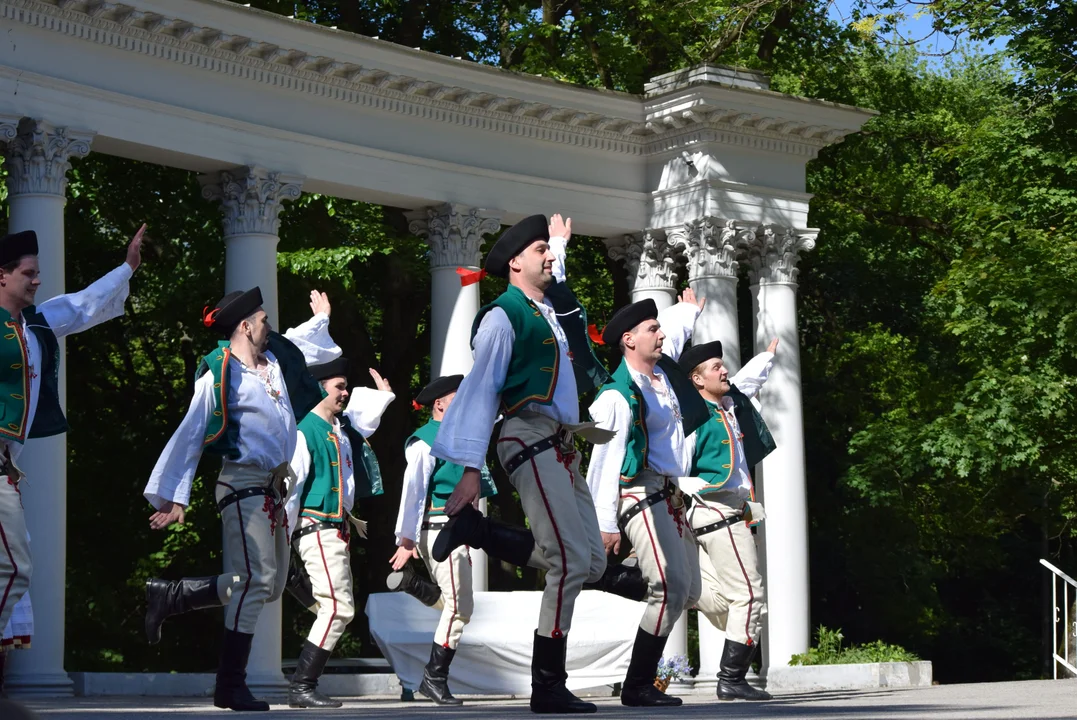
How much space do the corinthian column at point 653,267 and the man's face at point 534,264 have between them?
47.6 ft

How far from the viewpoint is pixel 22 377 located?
35.2ft

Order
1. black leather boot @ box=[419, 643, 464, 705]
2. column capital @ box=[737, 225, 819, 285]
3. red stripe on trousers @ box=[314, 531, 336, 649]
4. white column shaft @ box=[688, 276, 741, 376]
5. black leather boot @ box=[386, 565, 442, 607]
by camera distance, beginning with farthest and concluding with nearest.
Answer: column capital @ box=[737, 225, 819, 285], white column shaft @ box=[688, 276, 741, 376], black leather boot @ box=[419, 643, 464, 705], black leather boot @ box=[386, 565, 442, 607], red stripe on trousers @ box=[314, 531, 336, 649]

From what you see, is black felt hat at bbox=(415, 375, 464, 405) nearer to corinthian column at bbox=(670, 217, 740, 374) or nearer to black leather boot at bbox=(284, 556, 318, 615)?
black leather boot at bbox=(284, 556, 318, 615)

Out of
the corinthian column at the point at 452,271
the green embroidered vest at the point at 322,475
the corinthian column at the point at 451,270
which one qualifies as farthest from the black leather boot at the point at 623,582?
the corinthian column at the point at 451,270

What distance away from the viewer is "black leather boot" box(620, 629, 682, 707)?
12266mm

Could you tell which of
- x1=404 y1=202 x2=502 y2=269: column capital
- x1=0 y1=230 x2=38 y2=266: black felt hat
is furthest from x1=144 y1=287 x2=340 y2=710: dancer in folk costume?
x1=404 y1=202 x2=502 y2=269: column capital

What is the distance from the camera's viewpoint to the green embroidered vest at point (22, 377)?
10602 millimetres

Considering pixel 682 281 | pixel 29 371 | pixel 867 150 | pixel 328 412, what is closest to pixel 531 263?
pixel 29 371

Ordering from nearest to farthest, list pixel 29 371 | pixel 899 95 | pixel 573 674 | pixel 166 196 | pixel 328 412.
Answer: pixel 29 371, pixel 328 412, pixel 573 674, pixel 166 196, pixel 899 95

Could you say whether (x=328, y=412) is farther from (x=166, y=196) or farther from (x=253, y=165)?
(x=166, y=196)

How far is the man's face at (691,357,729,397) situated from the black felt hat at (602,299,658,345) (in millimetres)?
2451

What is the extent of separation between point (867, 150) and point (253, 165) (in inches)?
748

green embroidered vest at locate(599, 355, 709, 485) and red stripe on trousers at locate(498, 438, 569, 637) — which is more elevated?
green embroidered vest at locate(599, 355, 709, 485)

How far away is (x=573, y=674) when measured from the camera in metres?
20.2
